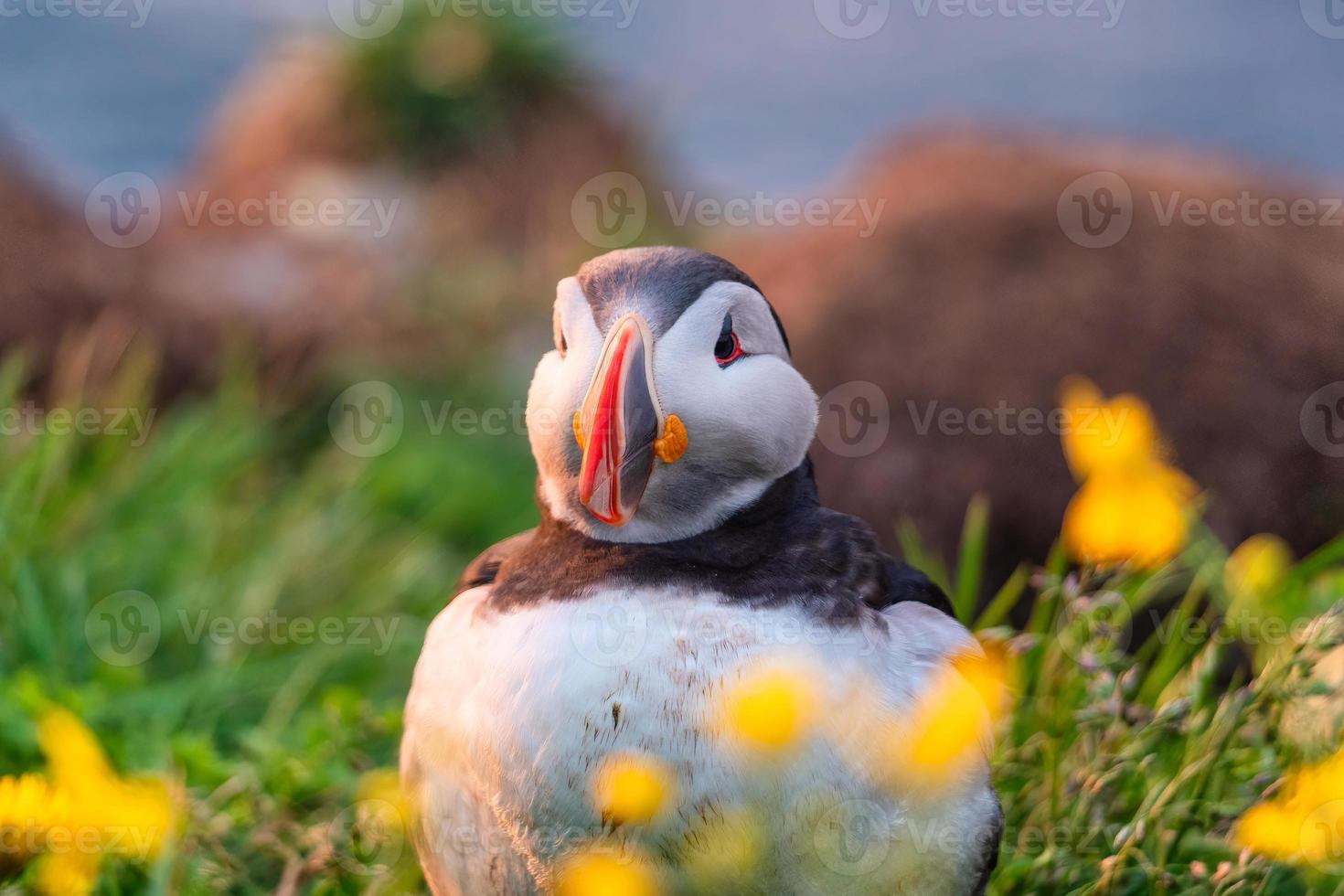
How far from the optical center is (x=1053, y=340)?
15.3 ft

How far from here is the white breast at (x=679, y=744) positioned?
6.36 feet

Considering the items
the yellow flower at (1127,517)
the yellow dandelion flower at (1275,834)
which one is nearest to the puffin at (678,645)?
the yellow dandelion flower at (1275,834)

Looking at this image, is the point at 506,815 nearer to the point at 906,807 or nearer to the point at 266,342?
the point at 906,807

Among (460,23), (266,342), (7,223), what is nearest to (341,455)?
(266,342)

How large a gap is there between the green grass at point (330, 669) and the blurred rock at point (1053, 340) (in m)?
0.38

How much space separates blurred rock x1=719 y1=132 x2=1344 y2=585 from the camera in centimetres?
437

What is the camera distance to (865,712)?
78.2 inches
